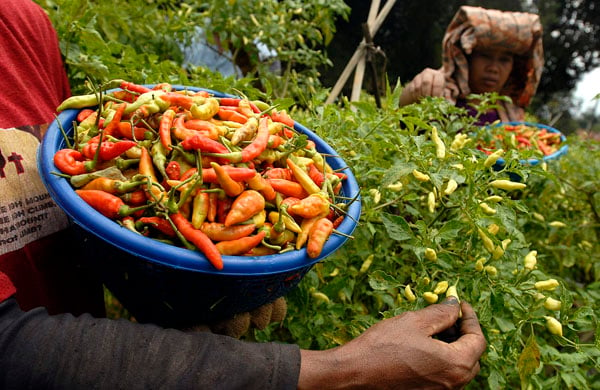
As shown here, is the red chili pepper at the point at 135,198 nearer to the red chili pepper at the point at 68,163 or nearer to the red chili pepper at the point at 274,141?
the red chili pepper at the point at 68,163

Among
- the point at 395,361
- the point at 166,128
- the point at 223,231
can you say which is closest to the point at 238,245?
the point at 223,231

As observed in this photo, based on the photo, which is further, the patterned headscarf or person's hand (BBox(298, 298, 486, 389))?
the patterned headscarf

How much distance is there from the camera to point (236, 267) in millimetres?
908

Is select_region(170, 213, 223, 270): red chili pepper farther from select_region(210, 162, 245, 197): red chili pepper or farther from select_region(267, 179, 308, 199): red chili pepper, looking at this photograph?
select_region(267, 179, 308, 199): red chili pepper

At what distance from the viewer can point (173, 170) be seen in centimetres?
105

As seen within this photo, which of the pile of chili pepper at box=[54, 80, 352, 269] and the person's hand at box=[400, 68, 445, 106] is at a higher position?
the pile of chili pepper at box=[54, 80, 352, 269]

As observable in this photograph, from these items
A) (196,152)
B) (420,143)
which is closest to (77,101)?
(196,152)

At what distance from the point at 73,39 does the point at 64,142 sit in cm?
87

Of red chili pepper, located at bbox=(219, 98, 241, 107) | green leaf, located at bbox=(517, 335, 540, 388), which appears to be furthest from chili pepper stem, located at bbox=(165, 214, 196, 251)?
green leaf, located at bbox=(517, 335, 540, 388)

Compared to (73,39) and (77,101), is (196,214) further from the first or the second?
(73,39)

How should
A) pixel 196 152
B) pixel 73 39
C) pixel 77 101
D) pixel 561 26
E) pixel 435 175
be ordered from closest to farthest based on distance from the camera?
pixel 196 152, pixel 77 101, pixel 435 175, pixel 73 39, pixel 561 26

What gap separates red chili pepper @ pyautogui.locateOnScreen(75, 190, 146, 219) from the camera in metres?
0.94

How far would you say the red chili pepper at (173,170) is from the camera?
1055 millimetres

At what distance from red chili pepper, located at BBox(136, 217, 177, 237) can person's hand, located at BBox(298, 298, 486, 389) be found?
434 mm
